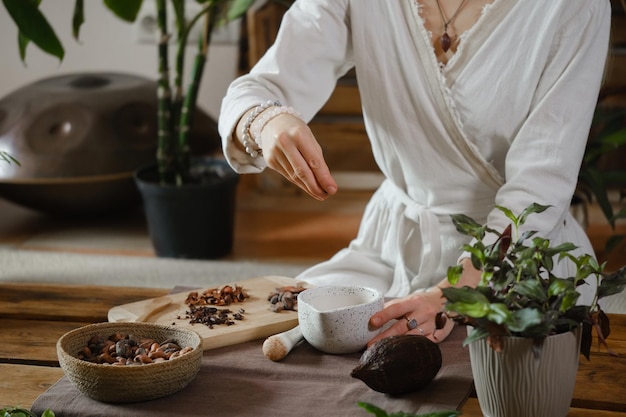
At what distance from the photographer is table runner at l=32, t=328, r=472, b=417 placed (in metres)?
1.01

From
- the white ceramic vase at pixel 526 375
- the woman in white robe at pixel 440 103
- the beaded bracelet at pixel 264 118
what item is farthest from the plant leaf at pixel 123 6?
the white ceramic vase at pixel 526 375

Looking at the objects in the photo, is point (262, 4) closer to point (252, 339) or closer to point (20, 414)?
point (252, 339)

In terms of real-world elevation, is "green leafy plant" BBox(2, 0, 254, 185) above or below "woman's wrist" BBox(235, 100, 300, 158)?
below

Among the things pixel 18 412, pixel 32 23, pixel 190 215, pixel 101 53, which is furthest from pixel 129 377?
pixel 101 53

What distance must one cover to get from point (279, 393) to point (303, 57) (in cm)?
69

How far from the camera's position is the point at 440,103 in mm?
1543

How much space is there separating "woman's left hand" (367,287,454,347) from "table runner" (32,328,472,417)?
45 mm

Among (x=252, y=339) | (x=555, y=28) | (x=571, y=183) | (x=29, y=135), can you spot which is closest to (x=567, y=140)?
(x=571, y=183)

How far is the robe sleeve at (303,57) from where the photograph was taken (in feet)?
5.05

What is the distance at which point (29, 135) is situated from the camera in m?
3.32

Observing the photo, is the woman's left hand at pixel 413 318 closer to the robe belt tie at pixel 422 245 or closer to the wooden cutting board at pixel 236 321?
the wooden cutting board at pixel 236 321

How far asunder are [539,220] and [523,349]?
1.53 ft

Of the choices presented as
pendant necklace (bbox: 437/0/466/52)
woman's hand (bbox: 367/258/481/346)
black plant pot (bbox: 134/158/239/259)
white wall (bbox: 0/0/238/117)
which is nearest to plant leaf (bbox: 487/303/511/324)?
woman's hand (bbox: 367/258/481/346)

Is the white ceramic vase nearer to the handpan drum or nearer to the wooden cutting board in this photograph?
the wooden cutting board
